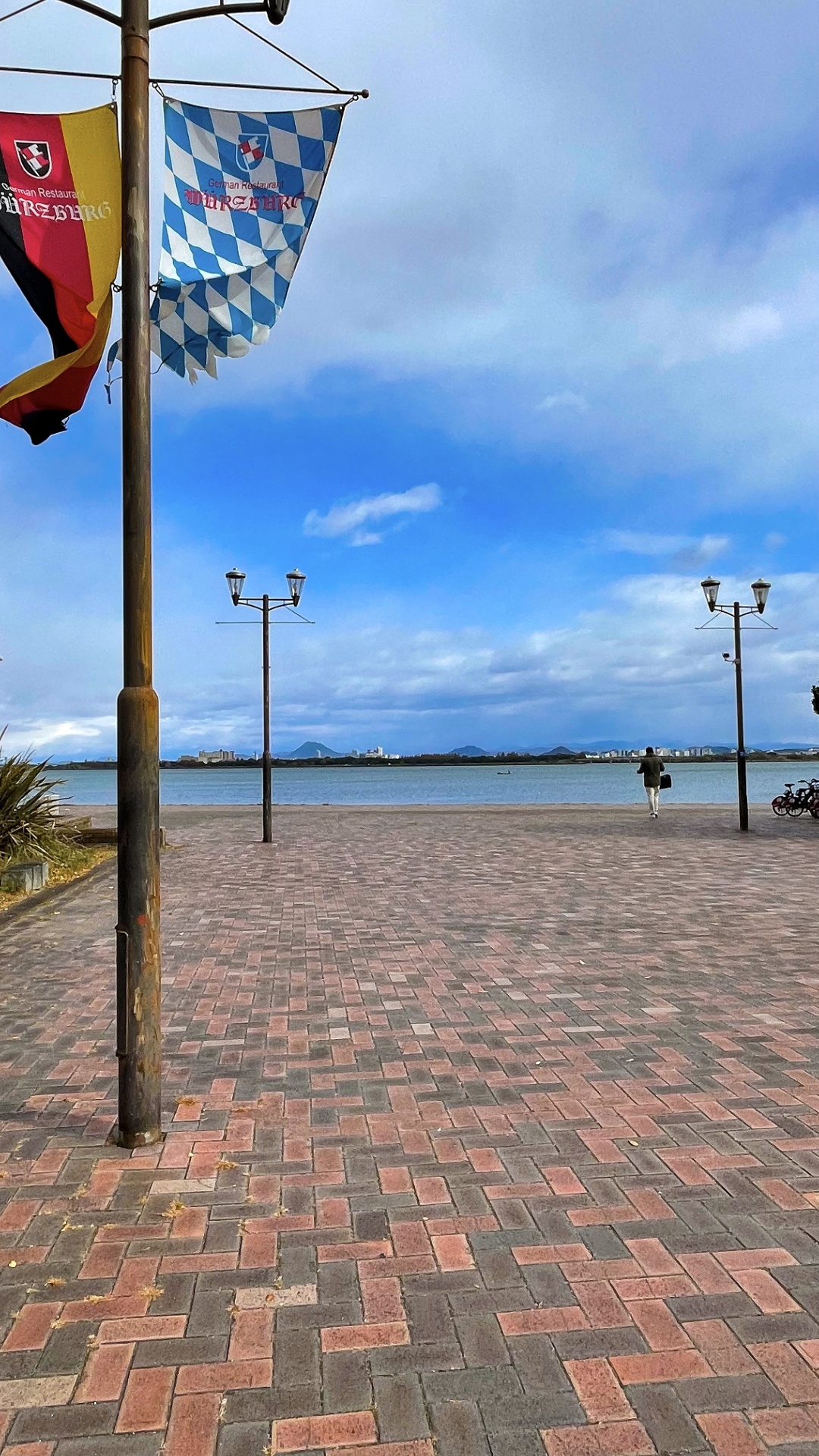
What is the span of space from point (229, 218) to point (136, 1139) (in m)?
4.34

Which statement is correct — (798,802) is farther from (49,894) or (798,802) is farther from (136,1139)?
(136,1139)

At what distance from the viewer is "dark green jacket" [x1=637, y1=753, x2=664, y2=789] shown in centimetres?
2369

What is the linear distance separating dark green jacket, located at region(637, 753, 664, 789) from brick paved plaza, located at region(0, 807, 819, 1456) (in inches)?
643

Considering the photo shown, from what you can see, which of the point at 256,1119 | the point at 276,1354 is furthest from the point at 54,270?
the point at 276,1354

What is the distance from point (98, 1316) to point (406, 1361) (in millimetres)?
921

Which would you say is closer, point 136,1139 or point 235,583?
point 136,1139

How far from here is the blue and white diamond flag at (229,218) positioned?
15.0ft

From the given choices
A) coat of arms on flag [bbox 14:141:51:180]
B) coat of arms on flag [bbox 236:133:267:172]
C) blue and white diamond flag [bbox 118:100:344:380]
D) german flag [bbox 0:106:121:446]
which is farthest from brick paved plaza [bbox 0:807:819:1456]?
coat of arms on flag [bbox 236:133:267:172]

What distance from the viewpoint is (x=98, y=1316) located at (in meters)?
2.75

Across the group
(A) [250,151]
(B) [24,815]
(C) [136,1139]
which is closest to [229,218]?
(A) [250,151]

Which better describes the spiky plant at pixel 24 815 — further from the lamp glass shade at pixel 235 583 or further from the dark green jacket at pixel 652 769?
the dark green jacket at pixel 652 769

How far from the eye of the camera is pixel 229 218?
475 cm

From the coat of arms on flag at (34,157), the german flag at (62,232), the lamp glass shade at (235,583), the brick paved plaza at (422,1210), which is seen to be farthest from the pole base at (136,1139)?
the lamp glass shade at (235,583)

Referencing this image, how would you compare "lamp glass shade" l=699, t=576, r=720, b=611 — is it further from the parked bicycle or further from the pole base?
the pole base
